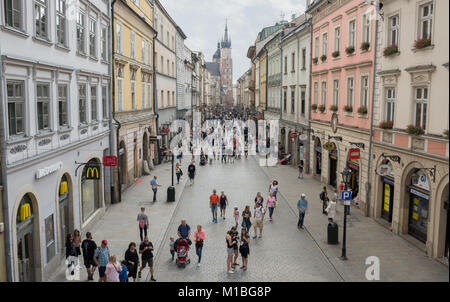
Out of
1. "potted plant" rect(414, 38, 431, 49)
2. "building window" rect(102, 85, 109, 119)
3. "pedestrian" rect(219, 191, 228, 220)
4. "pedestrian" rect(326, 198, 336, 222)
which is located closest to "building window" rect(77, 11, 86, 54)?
"building window" rect(102, 85, 109, 119)

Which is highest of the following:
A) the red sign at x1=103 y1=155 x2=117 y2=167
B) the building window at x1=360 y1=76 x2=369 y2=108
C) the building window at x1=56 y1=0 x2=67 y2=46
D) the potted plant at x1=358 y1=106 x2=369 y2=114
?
the building window at x1=56 y1=0 x2=67 y2=46

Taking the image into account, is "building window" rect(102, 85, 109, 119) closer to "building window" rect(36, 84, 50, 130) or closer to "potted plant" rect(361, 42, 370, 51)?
"building window" rect(36, 84, 50, 130)

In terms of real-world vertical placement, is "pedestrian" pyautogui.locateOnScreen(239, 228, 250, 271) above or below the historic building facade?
below

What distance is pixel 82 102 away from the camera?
17.4 metres

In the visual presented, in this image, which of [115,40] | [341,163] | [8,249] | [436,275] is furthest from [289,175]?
[8,249]

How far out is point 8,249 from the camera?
10.3 metres

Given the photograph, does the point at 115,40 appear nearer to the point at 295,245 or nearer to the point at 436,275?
the point at 295,245

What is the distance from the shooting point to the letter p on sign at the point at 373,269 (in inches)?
521

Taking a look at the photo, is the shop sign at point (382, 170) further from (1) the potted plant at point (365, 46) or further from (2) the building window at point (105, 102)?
(2) the building window at point (105, 102)

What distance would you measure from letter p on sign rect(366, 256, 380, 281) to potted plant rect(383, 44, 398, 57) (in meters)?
8.29

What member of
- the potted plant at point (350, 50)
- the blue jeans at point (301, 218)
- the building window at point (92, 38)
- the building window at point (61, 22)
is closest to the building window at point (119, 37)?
the building window at point (92, 38)

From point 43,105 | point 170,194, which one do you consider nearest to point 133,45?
point 170,194

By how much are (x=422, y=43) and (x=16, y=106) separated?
13234mm

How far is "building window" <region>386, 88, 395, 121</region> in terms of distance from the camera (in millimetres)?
17859
